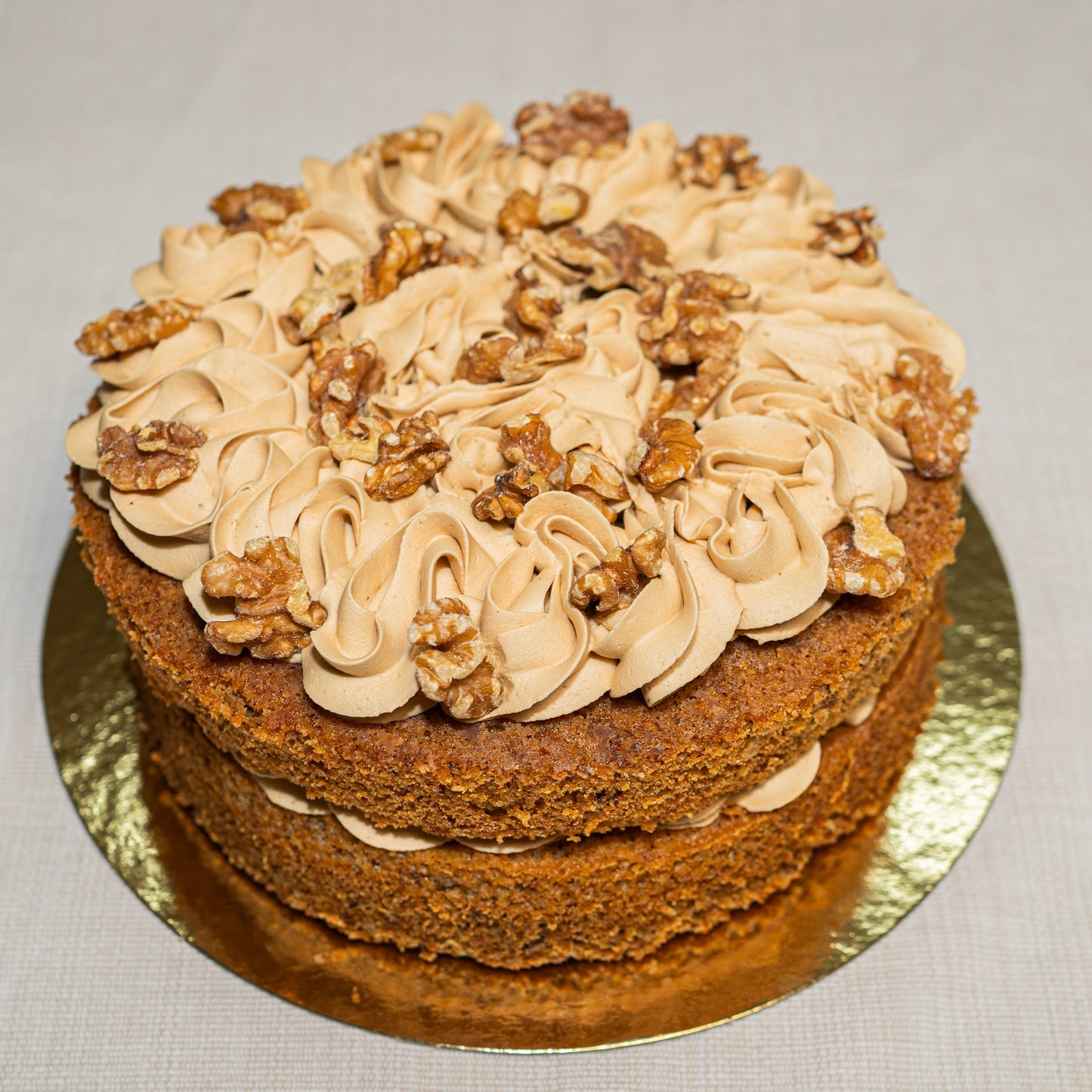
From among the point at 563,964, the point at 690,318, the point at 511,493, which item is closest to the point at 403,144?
the point at 690,318

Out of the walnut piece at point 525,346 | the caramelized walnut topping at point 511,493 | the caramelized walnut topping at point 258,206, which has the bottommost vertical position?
the caramelized walnut topping at point 511,493

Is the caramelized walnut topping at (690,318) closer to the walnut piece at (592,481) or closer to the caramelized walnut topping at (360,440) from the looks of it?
the walnut piece at (592,481)

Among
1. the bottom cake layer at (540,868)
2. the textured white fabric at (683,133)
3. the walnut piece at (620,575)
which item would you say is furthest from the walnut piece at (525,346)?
the textured white fabric at (683,133)

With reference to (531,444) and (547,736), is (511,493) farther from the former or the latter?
(547,736)

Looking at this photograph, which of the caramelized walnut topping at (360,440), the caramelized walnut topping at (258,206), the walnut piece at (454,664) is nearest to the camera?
the walnut piece at (454,664)

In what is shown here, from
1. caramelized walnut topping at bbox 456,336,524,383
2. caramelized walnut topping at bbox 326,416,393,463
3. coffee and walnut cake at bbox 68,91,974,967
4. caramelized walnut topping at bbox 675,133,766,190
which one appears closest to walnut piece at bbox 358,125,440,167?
coffee and walnut cake at bbox 68,91,974,967

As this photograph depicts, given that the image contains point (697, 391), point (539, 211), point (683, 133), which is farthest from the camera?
point (683, 133)

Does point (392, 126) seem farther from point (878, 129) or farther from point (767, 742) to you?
point (767, 742)

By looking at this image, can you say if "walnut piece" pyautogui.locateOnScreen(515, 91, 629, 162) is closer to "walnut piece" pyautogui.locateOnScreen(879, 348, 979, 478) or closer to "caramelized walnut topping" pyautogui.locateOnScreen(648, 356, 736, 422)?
"caramelized walnut topping" pyautogui.locateOnScreen(648, 356, 736, 422)
